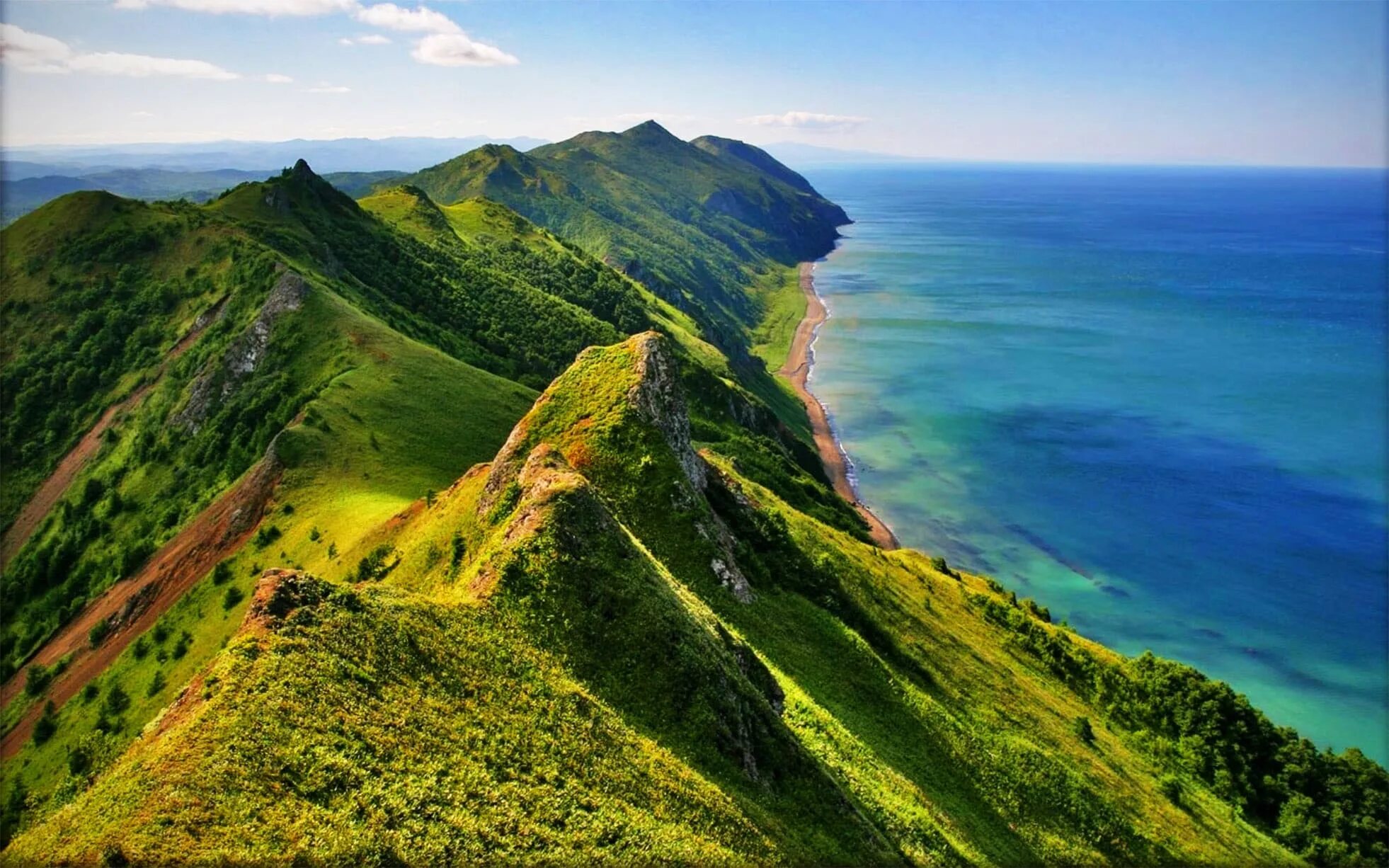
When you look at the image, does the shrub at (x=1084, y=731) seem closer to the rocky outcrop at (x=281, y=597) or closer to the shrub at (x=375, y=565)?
the shrub at (x=375, y=565)

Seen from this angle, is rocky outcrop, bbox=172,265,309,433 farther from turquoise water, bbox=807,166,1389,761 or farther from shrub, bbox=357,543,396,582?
turquoise water, bbox=807,166,1389,761

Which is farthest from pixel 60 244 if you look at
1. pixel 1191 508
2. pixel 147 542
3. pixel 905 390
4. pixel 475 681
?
pixel 1191 508

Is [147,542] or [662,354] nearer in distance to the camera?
[662,354]

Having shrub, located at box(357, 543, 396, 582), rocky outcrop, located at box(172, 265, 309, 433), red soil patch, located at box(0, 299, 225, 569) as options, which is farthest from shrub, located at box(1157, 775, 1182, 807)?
red soil patch, located at box(0, 299, 225, 569)

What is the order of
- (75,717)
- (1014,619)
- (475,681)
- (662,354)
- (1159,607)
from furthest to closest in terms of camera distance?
(1159,607) → (1014,619) → (662,354) → (75,717) → (475,681)

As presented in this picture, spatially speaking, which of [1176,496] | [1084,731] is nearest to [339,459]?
[1084,731]

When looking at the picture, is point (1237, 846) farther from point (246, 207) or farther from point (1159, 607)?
point (246, 207)

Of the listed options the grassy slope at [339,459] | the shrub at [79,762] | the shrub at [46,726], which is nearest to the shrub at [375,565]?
the grassy slope at [339,459]
